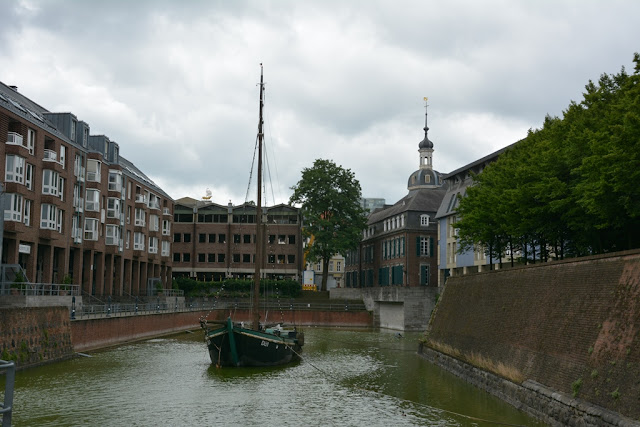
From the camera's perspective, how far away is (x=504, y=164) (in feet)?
149

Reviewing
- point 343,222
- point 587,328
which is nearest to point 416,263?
point 343,222

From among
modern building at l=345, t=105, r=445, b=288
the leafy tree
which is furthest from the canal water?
modern building at l=345, t=105, r=445, b=288

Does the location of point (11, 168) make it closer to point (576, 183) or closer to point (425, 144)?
point (576, 183)

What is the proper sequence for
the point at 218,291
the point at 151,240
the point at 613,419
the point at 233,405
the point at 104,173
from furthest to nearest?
the point at 218,291 → the point at 151,240 → the point at 104,173 → the point at 233,405 → the point at 613,419

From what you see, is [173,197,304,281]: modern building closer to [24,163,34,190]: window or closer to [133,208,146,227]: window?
[133,208,146,227]: window

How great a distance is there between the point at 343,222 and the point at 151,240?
927 inches

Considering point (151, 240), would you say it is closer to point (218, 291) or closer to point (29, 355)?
point (218, 291)

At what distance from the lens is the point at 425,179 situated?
130m

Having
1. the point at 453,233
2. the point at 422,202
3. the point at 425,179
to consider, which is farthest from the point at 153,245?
the point at 425,179

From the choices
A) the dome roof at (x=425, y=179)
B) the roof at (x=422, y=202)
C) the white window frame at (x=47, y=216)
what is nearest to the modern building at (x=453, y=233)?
the roof at (x=422, y=202)

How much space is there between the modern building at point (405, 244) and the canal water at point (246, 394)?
40.1 m

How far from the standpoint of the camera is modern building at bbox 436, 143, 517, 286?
6868 cm

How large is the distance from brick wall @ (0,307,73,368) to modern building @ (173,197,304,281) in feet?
195

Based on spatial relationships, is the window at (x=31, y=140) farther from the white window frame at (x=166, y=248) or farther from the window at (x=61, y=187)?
the white window frame at (x=166, y=248)
